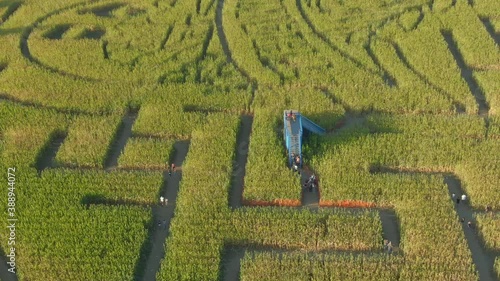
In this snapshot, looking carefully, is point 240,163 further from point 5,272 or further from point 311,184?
point 5,272

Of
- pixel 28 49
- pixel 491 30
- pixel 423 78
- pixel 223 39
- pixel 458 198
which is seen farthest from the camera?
pixel 491 30

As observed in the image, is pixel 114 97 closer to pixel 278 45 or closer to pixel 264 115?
pixel 264 115

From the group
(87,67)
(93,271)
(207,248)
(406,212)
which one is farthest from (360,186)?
(87,67)

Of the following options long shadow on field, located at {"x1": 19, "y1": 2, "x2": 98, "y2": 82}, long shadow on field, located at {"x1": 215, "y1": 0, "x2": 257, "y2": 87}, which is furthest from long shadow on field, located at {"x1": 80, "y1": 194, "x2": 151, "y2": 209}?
long shadow on field, located at {"x1": 215, "y1": 0, "x2": 257, "y2": 87}

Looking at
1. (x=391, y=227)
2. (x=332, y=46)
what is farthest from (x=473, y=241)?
(x=332, y=46)

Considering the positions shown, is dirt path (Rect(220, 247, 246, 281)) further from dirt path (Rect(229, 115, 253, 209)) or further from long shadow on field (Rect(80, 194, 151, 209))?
long shadow on field (Rect(80, 194, 151, 209))

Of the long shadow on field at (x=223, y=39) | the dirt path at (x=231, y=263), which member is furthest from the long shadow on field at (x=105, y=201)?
the long shadow on field at (x=223, y=39)
